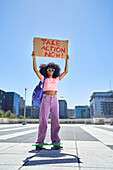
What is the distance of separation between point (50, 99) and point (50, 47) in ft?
5.38

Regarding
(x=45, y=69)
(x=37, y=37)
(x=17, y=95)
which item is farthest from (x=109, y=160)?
(x=17, y=95)

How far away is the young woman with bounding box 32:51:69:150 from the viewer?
412 centimetres

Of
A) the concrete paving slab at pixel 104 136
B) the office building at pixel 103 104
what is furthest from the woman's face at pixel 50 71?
the office building at pixel 103 104

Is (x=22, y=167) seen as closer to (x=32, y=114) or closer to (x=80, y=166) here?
(x=80, y=166)

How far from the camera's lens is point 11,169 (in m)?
2.24

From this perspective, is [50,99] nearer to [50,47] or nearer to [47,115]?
[47,115]

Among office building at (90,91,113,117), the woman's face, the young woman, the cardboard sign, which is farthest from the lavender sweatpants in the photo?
office building at (90,91,113,117)

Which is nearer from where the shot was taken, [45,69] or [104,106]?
[45,69]

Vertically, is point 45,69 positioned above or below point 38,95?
above

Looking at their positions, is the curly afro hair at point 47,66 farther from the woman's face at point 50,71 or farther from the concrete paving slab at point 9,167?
the concrete paving slab at point 9,167

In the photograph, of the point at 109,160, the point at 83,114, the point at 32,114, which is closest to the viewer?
the point at 109,160

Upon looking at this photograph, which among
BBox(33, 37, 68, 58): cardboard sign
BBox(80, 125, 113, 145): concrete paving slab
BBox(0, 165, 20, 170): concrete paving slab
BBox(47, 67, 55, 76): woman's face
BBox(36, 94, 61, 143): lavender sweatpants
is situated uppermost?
BBox(33, 37, 68, 58): cardboard sign

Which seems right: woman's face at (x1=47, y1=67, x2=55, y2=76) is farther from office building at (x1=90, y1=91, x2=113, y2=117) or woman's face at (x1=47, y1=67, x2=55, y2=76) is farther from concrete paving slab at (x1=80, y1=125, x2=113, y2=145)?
office building at (x1=90, y1=91, x2=113, y2=117)

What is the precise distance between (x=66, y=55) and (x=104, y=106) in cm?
11760
